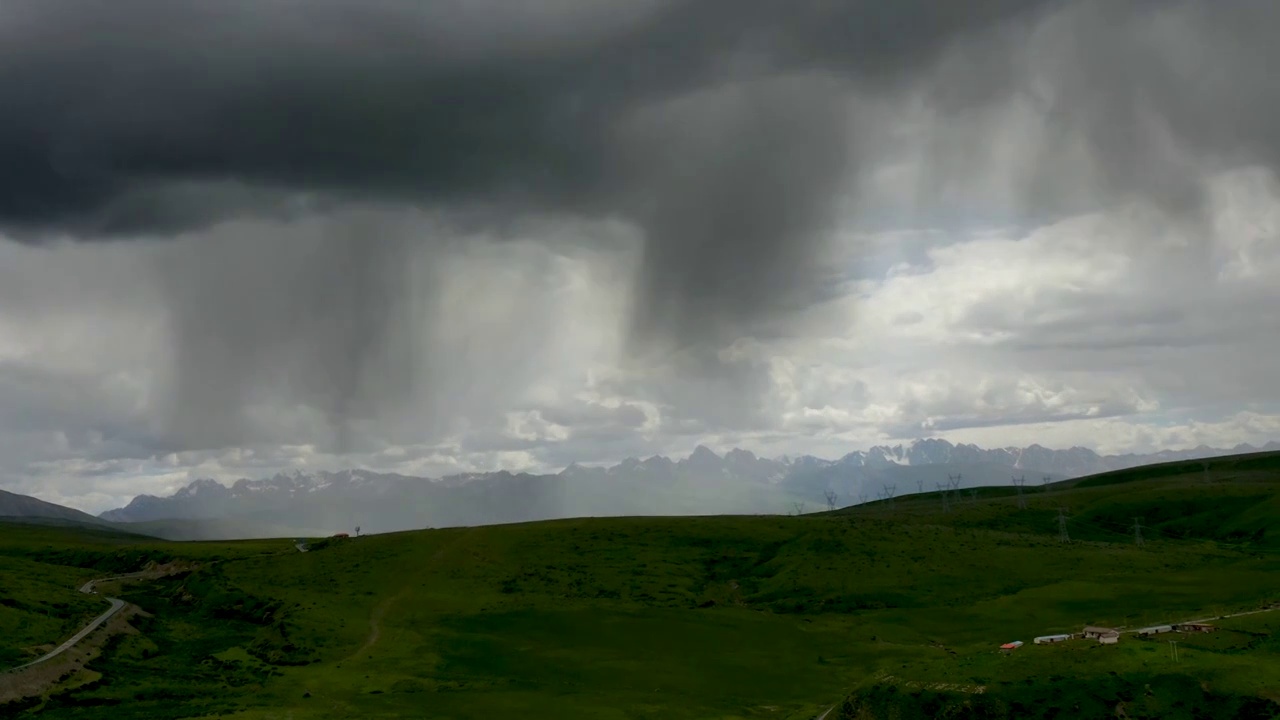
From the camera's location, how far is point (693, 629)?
428 feet

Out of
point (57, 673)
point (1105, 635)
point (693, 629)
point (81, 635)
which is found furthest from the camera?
point (693, 629)

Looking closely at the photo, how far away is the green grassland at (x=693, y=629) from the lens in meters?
63.1

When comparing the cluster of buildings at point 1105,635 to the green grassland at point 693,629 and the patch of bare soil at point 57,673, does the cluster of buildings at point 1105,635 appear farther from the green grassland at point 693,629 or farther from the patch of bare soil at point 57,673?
the patch of bare soil at point 57,673

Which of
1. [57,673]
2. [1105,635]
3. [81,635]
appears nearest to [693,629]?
[1105,635]

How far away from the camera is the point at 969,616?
13062 cm

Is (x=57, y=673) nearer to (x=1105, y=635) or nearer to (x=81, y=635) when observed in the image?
(x=81, y=635)

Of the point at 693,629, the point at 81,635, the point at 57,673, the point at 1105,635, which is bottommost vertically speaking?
the point at 693,629

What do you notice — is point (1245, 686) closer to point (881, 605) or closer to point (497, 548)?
point (881, 605)

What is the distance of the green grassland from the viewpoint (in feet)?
207

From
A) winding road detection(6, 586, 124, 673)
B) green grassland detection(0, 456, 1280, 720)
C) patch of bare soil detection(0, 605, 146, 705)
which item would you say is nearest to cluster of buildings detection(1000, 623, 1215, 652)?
green grassland detection(0, 456, 1280, 720)

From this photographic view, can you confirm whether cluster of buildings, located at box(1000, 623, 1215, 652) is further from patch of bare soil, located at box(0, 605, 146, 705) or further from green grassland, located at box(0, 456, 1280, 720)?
patch of bare soil, located at box(0, 605, 146, 705)

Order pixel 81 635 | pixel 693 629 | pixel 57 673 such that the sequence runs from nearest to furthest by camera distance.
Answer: pixel 57 673
pixel 81 635
pixel 693 629

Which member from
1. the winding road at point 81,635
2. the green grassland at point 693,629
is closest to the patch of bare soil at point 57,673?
the winding road at point 81,635

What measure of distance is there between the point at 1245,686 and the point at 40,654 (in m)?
109
